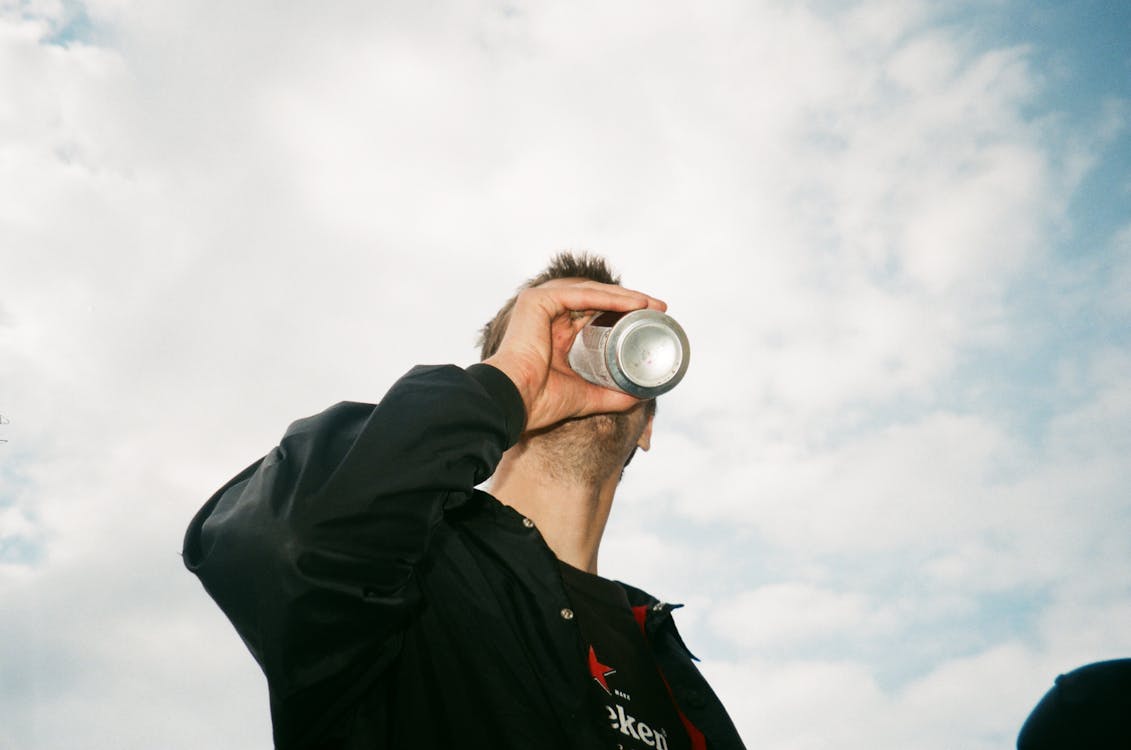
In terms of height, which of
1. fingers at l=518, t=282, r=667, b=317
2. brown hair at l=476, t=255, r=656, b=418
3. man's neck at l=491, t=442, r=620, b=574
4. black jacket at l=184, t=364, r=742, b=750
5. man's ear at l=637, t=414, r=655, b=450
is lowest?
black jacket at l=184, t=364, r=742, b=750

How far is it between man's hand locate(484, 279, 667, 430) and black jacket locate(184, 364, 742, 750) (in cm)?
14

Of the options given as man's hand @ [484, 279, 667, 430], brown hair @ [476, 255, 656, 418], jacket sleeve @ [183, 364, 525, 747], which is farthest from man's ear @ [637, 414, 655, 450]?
jacket sleeve @ [183, 364, 525, 747]

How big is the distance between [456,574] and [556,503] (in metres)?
0.83

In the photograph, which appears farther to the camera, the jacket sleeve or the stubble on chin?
the stubble on chin

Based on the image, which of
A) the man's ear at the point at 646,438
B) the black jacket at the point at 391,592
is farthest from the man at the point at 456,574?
the man's ear at the point at 646,438

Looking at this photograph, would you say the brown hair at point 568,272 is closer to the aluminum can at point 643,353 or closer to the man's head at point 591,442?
the man's head at point 591,442

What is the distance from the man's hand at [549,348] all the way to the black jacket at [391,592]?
0.14 meters

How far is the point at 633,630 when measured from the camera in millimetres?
2814

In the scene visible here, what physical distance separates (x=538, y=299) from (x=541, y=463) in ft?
A: 3.48

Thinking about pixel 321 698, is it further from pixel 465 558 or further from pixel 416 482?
pixel 465 558

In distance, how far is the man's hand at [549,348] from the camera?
76.3 inches

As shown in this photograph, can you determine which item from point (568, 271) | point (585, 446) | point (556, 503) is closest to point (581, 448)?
point (585, 446)

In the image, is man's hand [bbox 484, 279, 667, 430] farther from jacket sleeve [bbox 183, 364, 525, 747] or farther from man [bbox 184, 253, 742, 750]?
jacket sleeve [bbox 183, 364, 525, 747]

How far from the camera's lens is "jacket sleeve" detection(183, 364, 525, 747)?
4.43ft
